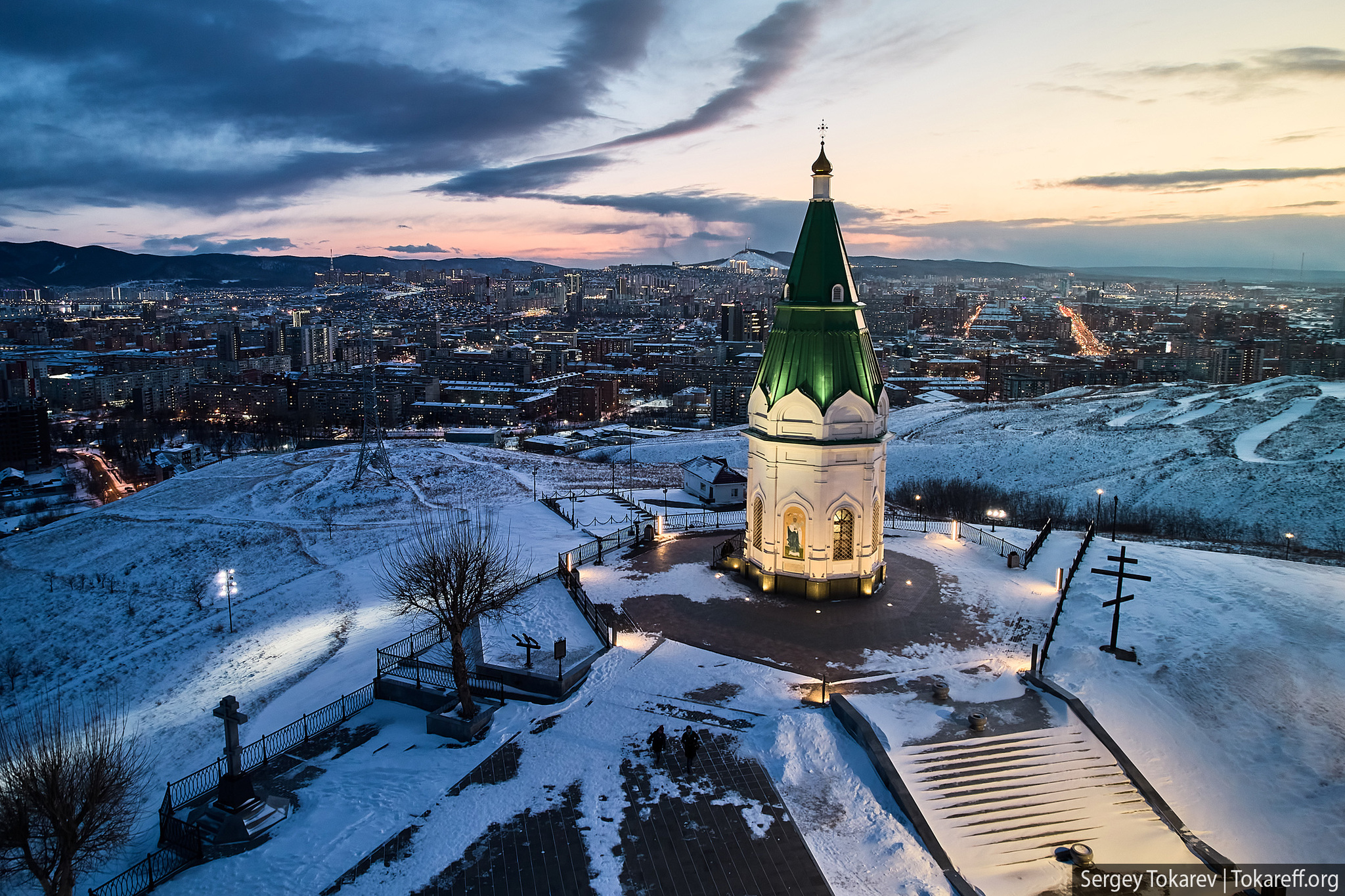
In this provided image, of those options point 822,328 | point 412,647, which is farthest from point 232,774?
point 822,328

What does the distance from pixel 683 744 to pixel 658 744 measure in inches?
18.9

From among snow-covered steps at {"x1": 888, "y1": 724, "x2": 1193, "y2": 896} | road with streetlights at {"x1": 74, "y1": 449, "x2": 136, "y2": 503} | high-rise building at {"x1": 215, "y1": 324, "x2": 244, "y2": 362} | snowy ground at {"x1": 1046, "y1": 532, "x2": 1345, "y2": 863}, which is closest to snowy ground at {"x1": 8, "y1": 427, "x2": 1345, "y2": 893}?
snowy ground at {"x1": 1046, "y1": 532, "x2": 1345, "y2": 863}

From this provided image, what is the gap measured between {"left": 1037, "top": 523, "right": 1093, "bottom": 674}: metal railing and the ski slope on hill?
749cm

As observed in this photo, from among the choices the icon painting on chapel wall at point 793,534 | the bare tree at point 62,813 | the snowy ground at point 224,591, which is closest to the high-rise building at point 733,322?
the snowy ground at point 224,591

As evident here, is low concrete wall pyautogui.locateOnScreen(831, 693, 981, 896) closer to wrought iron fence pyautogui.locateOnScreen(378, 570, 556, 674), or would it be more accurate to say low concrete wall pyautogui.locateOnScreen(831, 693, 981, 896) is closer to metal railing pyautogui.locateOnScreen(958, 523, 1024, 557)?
wrought iron fence pyautogui.locateOnScreen(378, 570, 556, 674)

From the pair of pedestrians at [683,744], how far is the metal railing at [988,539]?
1585cm

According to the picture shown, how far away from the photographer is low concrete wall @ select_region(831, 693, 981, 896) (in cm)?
1243

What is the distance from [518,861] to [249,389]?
11928 centimetres

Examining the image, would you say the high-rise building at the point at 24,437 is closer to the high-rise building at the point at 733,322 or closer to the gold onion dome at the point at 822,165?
the gold onion dome at the point at 822,165

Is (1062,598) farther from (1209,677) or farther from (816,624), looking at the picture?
(816,624)

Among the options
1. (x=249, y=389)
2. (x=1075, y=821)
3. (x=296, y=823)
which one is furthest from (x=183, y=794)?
(x=249, y=389)

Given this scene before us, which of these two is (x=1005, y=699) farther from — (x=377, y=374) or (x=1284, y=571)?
(x=377, y=374)

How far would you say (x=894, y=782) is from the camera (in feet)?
47.5

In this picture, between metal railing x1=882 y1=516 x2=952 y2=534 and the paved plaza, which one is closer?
the paved plaza
